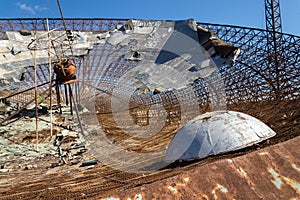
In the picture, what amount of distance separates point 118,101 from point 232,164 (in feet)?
67.6

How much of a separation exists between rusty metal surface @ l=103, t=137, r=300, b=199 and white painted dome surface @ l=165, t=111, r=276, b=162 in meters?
2.95

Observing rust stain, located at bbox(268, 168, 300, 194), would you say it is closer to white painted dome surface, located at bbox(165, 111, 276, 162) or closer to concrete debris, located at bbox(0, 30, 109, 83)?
white painted dome surface, located at bbox(165, 111, 276, 162)

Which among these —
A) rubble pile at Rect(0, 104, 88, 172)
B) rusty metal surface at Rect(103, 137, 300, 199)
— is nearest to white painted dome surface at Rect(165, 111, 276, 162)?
rusty metal surface at Rect(103, 137, 300, 199)

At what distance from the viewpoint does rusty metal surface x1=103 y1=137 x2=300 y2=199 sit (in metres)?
1.79

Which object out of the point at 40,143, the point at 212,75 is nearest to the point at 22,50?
the point at 40,143

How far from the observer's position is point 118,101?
2245cm

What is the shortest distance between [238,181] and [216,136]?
336 centimetres

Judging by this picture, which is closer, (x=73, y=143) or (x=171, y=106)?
(x=73, y=143)

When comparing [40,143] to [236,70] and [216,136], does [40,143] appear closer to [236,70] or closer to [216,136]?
[216,136]

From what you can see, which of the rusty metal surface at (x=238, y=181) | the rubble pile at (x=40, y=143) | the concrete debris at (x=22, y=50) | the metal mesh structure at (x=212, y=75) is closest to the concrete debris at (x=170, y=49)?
the metal mesh structure at (x=212, y=75)

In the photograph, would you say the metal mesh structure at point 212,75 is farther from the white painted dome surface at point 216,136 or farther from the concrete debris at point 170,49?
the white painted dome surface at point 216,136

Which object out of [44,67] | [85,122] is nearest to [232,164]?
[85,122]

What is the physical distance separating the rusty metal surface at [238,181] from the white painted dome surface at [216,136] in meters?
2.95

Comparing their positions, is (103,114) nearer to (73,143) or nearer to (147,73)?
(147,73)
